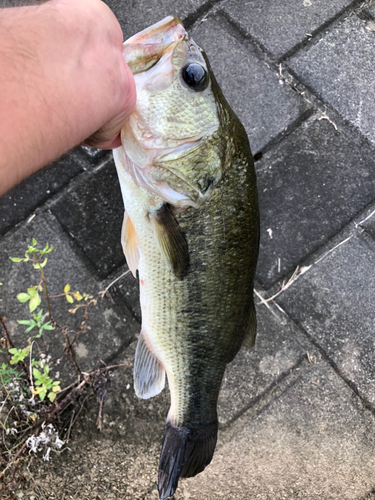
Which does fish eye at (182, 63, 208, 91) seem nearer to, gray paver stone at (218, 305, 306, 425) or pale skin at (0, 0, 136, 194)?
pale skin at (0, 0, 136, 194)

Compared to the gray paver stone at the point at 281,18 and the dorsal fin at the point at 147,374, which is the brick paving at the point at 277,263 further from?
the dorsal fin at the point at 147,374

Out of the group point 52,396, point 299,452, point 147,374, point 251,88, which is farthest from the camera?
point 251,88

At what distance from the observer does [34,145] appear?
1316mm

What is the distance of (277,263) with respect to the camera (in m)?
2.78

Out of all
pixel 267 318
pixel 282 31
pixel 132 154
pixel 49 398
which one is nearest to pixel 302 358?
pixel 267 318

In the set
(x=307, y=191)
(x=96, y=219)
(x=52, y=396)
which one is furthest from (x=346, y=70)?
(x=52, y=396)

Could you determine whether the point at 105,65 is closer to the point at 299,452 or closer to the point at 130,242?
the point at 130,242

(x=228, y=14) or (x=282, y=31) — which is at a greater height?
(x=228, y=14)

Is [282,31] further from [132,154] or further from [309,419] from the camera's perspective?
[309,419]

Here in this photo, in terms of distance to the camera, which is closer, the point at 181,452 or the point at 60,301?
the point at 181,452

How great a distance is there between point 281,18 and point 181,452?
293cm

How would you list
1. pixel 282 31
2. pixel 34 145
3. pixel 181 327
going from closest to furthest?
pixel 34 145 → pixel 181 327 → pixel 282 31

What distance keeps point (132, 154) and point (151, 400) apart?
1575mm

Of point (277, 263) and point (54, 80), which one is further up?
point (54, 80)
